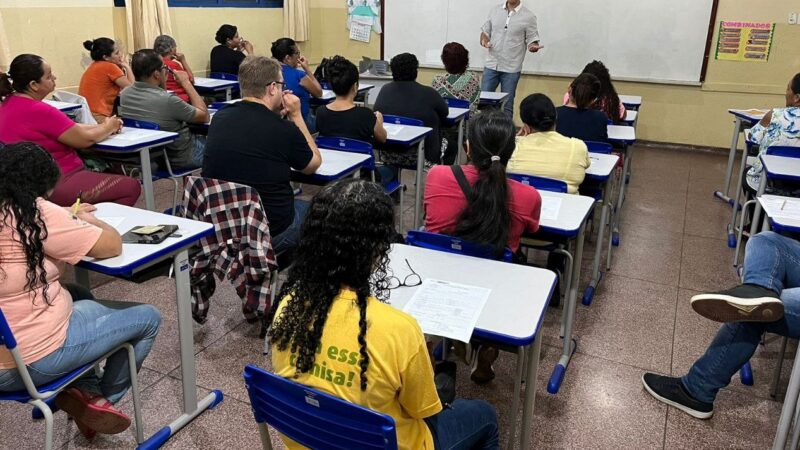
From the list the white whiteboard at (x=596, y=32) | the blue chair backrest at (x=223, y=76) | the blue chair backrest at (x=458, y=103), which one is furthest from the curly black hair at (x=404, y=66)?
the white whiteboard at (x=596, y=32)

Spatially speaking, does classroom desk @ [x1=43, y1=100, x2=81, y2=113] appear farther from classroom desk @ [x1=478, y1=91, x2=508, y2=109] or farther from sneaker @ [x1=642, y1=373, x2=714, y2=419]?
sneaker @ [x1=642, y1=373, x2=714, y2=419]

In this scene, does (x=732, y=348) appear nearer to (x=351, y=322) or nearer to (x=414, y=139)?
(x=351, y=322)

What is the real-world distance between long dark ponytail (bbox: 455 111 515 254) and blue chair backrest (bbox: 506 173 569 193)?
2.12 feet

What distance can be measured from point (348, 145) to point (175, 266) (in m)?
1.74

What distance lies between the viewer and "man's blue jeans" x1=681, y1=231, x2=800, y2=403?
7.18ft

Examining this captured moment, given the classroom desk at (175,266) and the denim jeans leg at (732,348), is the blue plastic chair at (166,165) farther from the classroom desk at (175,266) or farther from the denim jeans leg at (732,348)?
the denim jeans leg at (732,348)

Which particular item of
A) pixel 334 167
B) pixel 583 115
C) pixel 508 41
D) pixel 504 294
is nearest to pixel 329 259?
pixel 504 294

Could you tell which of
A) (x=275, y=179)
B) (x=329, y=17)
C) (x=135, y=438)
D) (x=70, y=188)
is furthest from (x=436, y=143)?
(x=329, y=17)

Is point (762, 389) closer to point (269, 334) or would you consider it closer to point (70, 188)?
point (269, 334)

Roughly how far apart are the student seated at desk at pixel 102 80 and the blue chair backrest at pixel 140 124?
103 cm

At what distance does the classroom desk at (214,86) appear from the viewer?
570cm

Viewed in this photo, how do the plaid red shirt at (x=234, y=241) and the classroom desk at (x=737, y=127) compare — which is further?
the classroom desk at (x=737, y=127)

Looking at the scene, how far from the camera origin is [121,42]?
5.95 meters

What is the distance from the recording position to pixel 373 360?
4.17 ft
